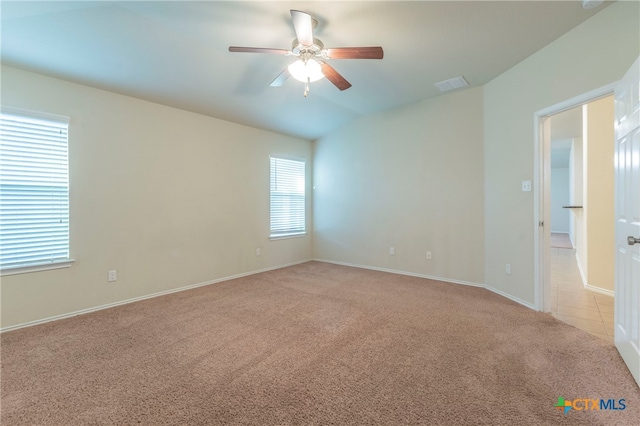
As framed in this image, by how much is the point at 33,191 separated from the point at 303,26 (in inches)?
120

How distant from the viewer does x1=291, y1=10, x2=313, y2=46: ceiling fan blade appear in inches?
73.8

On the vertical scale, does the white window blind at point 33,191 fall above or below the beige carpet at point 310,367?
above

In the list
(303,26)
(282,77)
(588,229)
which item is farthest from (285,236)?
(588,229)

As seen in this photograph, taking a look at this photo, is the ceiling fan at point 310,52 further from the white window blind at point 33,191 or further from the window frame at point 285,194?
the window frame at point 285,194

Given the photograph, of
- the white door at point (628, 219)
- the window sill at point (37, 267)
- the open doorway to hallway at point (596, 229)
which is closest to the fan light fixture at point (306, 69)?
the white door at point (628, 219)

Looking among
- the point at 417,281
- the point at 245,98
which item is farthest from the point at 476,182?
the point at 245,98

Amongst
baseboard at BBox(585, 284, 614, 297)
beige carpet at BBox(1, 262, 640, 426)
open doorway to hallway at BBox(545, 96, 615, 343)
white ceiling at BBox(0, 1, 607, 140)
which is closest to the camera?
beige carpet at BBox(1, 262, 640, 426)

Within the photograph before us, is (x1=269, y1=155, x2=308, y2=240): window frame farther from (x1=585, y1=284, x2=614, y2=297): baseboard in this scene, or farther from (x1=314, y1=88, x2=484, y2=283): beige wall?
(x1=585, y1=284, x2=614, y2=297): baseboard

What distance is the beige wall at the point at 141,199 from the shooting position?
2.78 metres

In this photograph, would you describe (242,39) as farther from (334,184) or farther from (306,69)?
(334,184)

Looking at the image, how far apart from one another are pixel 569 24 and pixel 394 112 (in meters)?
2.36

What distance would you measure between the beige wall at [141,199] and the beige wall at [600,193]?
A: 479 cm

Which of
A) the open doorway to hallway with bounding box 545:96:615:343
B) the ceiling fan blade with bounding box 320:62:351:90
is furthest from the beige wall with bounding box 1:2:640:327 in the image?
the ceiling fan blade with bounding box 320:62:351:90

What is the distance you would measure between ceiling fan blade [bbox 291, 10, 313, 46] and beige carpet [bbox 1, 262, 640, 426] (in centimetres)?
247
